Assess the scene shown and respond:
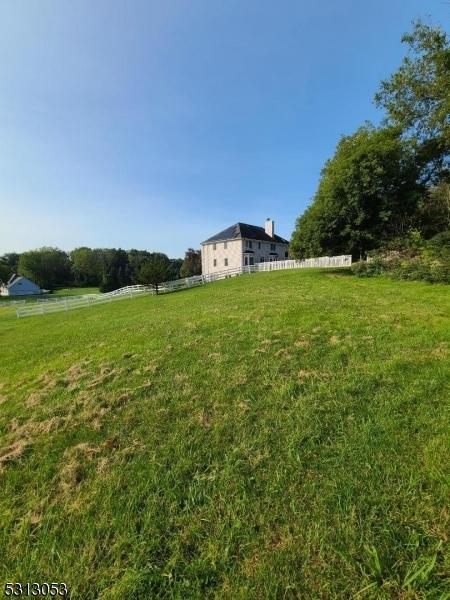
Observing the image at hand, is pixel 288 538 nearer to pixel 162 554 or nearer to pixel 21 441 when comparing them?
pixel 162 554

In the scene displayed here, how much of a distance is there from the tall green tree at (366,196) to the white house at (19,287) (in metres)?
75.1

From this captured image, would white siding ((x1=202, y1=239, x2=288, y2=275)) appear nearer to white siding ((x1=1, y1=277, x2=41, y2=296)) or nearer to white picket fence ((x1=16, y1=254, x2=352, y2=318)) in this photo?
white picket fence ((x1=16, y1=254, x2=352, y2=318))

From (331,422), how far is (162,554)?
2101mm

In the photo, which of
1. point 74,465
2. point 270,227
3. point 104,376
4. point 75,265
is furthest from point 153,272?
point 75,265

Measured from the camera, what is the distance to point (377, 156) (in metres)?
17.0

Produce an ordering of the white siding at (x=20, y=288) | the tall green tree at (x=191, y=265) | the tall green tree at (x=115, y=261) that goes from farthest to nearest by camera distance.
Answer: the tall green tree at (x=115, y=261) < the white siding at (x=20, y=288) < the tall green tree at (x=191, y=265)

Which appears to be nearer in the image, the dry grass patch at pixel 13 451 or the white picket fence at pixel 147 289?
the dry grass patch at pixel 13 451

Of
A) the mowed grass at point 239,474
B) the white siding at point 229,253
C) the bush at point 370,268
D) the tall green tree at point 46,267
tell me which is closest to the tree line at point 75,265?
the tall green tree at point 46,267

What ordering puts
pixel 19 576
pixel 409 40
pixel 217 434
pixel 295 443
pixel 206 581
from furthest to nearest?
pixel 409 40 < pixel 217 434 < pixel 295 443 < pixel 19 576 < pixel 206 581

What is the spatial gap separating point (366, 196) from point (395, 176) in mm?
2571

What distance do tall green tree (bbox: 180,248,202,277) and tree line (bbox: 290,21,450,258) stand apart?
129 ft

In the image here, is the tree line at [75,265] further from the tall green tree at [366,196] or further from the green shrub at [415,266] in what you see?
the green shrub at [415,266]

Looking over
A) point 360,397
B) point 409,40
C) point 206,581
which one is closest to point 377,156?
point 409,40

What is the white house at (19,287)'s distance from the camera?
6825 cm
